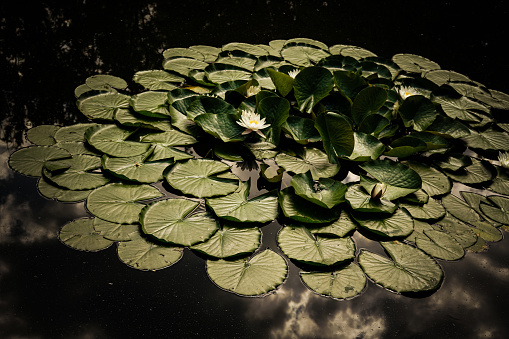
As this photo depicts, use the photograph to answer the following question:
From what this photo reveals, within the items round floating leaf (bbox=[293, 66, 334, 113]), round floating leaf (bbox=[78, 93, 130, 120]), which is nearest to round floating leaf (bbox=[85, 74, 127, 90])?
round floating leaf (bbox=[78, 93, 130, 120])

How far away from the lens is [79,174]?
2127mm

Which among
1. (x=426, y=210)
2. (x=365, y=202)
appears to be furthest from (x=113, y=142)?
(x=426, y=210)

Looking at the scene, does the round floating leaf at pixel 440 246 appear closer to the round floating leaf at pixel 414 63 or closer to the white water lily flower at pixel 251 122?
the white water lily flower at pixel 251 122

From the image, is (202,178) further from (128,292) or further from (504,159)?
(504,159)

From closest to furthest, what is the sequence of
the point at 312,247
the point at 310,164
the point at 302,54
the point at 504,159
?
the point at 312,247, the point at 310,164, the point at 504,159, the point at 302,54

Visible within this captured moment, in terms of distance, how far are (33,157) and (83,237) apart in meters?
0.70

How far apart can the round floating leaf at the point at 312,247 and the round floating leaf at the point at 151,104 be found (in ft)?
3.93

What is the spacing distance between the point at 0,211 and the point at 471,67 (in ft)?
13.8

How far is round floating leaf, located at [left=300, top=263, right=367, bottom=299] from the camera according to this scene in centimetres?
172

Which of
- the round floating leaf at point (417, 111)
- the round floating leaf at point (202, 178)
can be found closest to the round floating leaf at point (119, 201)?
the round floating leaf at point (202, 178)

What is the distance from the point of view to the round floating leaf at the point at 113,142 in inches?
89.6

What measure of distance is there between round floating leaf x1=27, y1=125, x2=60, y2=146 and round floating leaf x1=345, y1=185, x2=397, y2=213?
1.72 metres

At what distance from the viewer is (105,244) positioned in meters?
1.80

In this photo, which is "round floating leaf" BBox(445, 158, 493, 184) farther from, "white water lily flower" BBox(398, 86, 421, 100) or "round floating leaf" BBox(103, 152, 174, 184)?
"round floating leaf" BBox(103, 152, 174, 184)
